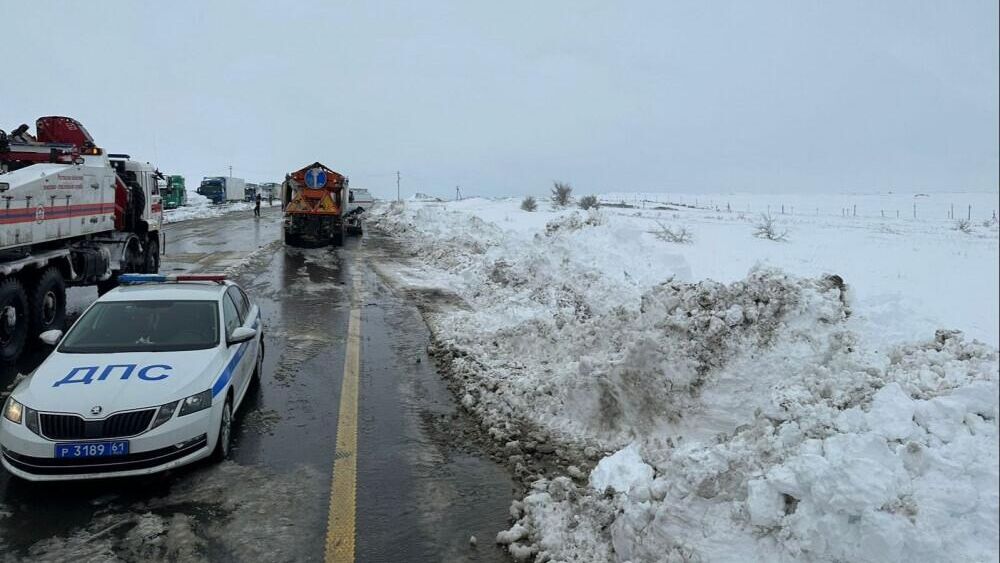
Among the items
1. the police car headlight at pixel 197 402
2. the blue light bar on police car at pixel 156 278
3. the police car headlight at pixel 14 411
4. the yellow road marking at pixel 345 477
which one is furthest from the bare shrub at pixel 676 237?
the police car headlight at pixel 14 411

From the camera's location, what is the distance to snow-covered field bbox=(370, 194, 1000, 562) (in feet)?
10.1

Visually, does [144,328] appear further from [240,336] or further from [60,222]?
[60,222]

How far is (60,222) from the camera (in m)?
9.77

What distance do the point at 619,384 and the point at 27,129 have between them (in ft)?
40.6

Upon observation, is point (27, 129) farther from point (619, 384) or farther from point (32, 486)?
point (619, 384)

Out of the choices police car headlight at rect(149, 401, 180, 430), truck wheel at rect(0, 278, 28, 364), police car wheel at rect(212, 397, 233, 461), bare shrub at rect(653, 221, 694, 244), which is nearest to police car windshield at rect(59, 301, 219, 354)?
police car wheel at rect(212, 397, 233, 461)

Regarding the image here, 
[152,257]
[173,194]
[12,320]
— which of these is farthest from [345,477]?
[173,194]

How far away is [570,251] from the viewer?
1338 cm

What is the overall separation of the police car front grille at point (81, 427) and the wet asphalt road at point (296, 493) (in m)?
0.49

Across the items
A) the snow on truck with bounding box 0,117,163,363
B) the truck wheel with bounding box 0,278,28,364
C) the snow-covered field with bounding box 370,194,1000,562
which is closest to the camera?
the snow-covered field with bounding box 370,194,1000,562

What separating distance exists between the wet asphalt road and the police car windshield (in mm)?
995

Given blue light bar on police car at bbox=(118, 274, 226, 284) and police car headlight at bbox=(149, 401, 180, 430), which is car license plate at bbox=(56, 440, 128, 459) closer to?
police car headlight at bbox=(149, 401, 180, 430)

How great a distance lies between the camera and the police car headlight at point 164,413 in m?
4.73

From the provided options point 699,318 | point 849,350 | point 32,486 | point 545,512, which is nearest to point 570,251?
point 699,318
